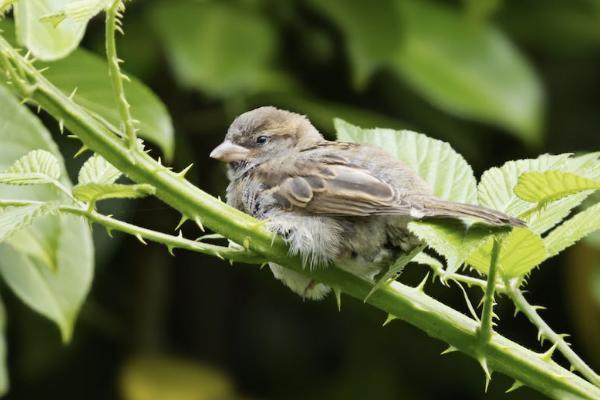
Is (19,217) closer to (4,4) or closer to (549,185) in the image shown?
(4,4)

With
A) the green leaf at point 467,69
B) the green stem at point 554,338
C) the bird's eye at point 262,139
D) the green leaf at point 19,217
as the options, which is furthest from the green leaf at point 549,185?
the green leaf at point 467,69

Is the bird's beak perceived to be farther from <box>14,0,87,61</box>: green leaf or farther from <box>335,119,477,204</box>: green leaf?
<box>14,0,87,61</box>: green leaf

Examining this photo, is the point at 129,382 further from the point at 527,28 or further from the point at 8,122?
the point at 527,28

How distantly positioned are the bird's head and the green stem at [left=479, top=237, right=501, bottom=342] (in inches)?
41.7

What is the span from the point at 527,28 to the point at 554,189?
2891mm

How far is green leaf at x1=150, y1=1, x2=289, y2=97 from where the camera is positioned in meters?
2.96

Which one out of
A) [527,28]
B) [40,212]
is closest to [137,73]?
[527,28]

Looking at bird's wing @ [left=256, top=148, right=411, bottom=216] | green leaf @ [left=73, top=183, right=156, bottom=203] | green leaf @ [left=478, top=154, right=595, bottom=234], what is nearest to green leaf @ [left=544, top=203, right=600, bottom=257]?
green leaf @ [left=478, top=154, right=595, bottom=234]

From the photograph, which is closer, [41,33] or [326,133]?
[41,33]

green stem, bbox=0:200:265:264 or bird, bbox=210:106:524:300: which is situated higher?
green stem, bbox=0:200:265:264

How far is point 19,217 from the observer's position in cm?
116

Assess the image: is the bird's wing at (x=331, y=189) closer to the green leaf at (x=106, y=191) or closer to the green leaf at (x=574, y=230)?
the green leaf at (x=574, y=230)

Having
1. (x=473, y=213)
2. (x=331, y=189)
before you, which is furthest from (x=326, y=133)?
(x=473, y=213)

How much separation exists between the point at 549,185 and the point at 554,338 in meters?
0.23
